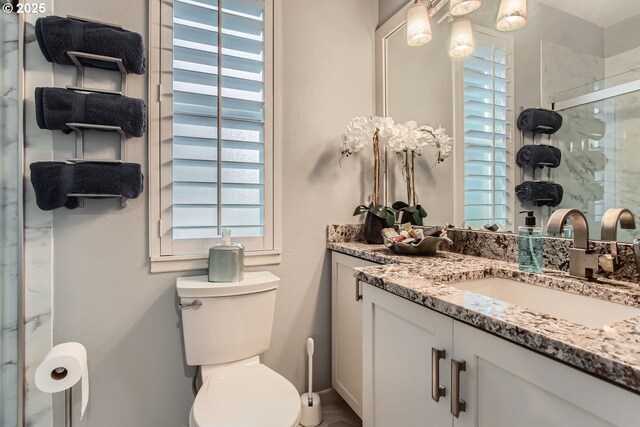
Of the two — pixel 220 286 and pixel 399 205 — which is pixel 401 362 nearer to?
pixel 220 286

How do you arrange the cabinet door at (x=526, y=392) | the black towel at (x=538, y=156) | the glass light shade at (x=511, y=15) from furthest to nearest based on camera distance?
the glass light shade at (x=511, y=15), the black towel at (x=538, y=156), the cabinet door at (x=526, y=392)

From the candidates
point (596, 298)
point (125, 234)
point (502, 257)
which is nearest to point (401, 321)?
point (596, 298)

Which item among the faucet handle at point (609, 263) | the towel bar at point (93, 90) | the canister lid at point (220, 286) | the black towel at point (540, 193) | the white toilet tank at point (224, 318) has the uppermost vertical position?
the towel bar at point (93, 90)

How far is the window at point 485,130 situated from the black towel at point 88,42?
140cm

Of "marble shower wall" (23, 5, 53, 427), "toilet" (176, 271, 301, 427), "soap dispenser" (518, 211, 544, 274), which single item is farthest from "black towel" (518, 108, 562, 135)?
"marble shower wall" (23, 5, 53, 427)

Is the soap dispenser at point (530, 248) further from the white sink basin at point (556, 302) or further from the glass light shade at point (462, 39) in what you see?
the glass light shade at point (462, 39)

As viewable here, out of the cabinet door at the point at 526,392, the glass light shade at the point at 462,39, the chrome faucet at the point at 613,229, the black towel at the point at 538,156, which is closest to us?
the cabinet door at the point at 526,392

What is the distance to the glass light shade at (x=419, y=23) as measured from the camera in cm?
154

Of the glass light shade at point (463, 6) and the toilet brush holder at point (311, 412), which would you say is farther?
the toilet brush holder at point (311, 412)

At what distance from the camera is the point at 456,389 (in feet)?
2.19

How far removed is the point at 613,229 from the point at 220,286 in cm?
127

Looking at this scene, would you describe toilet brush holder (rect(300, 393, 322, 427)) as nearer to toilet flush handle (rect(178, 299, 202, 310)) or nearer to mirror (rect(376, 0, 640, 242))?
toilet flush handle (rect(178, 299, 202, 310))

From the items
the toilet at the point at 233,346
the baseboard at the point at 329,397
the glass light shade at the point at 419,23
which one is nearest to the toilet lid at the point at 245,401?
the toilet at the point at 233,346

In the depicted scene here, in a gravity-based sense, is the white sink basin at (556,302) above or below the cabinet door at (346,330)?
above
